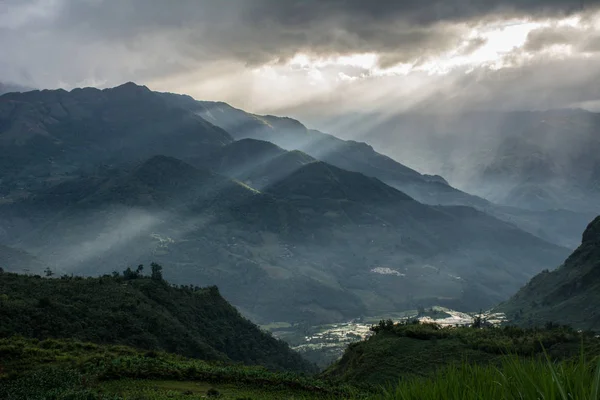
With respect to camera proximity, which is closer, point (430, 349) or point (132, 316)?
point (430, 349)

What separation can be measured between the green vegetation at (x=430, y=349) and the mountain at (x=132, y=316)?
3388 cm

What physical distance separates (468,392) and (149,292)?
114096 millimetres

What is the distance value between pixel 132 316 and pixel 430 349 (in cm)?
5264

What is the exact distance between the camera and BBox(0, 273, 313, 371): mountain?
75.3m

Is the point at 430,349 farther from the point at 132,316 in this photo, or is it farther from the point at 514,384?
the point at 514,384

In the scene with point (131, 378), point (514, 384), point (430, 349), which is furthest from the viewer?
point (430, 349)

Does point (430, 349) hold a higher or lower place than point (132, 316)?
lower

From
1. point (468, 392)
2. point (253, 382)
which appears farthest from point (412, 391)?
point (253, 382)

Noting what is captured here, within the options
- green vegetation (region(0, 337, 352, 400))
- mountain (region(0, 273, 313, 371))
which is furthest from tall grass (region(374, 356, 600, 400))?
mountain (region(0, 273, 313, 371))

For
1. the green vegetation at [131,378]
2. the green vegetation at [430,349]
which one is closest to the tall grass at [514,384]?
the green vegetation at [131,378]

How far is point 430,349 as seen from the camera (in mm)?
70188

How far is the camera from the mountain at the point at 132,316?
2965 inches

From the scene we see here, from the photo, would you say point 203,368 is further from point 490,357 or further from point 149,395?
point 490,357

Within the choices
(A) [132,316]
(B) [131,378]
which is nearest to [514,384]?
(B) [131,378]
